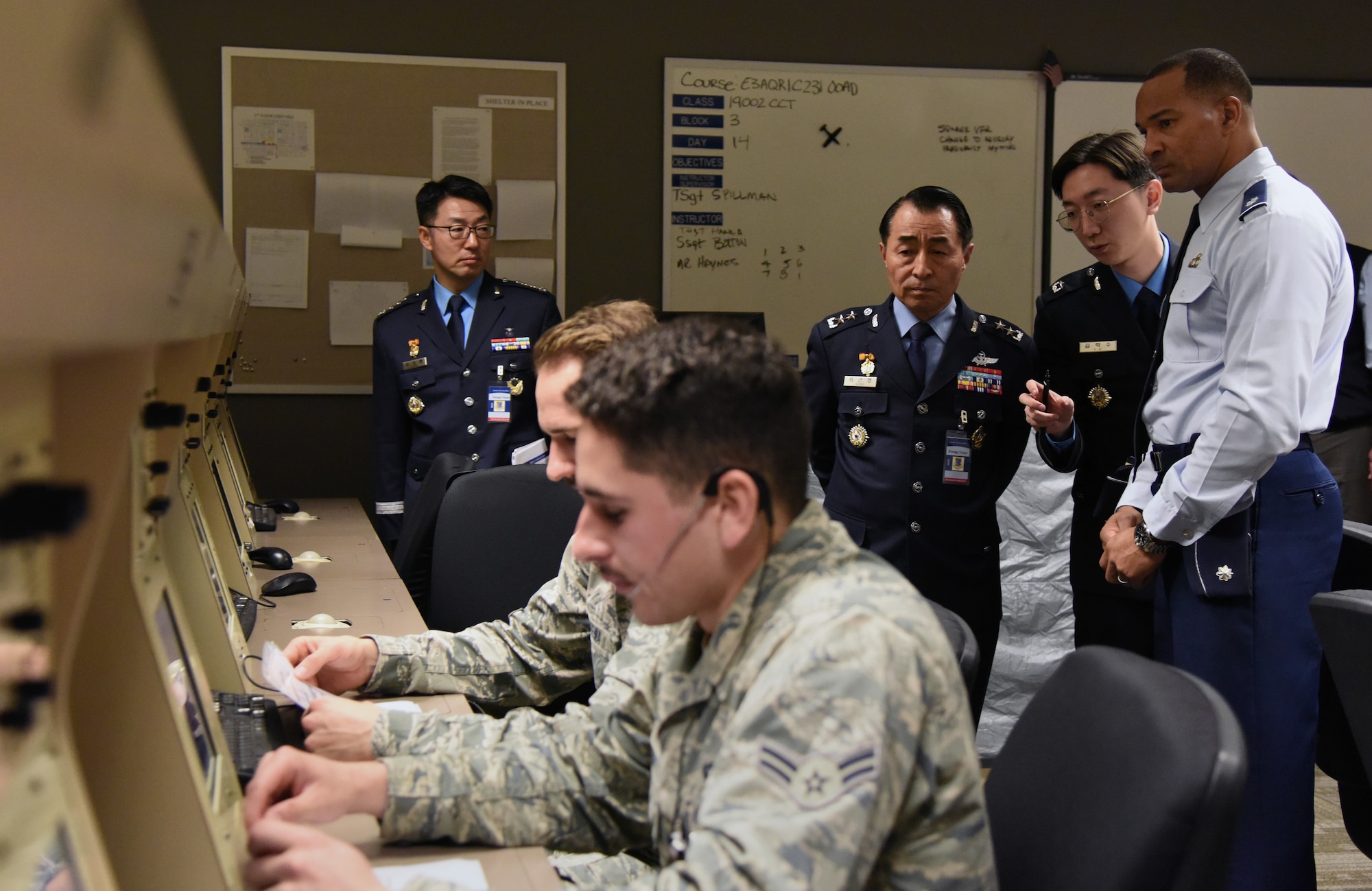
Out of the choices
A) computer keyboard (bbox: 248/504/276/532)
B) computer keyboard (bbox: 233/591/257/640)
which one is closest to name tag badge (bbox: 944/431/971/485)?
computer keyboard (bbox: 233/591/257/640)

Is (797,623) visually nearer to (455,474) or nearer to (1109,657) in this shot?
(1109,657)

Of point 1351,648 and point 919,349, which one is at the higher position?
point 919,349

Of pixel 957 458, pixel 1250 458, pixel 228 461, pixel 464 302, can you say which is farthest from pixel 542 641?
pixel 464 302

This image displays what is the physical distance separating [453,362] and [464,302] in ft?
0.67

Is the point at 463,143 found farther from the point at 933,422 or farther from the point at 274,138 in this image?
the point at 933,422

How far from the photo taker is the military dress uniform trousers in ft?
6.13

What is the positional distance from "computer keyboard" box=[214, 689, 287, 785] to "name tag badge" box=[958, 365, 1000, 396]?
1.67 meters

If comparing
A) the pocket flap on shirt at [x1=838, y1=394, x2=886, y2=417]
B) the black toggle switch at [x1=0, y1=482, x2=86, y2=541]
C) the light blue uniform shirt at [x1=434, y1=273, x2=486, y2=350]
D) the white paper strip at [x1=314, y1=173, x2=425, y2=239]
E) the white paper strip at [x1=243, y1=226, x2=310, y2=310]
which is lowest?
the pocket flap on shirt at [x1=838, y1=394, x2=886, y2=417]

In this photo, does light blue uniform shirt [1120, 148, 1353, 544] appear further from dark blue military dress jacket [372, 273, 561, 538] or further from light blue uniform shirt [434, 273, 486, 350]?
light blue uniform shirt [434, 273, 486, 350]

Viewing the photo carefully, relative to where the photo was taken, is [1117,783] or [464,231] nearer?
[1117,783]

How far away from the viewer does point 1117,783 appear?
937mm

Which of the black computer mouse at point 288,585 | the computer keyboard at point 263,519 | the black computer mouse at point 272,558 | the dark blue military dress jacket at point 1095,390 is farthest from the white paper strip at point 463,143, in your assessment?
the dark blue military dress jacket at point 1095,390

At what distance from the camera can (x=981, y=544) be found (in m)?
2.55

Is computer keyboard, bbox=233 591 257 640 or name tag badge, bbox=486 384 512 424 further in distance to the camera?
name tag badge, bbox=486 384 512 424
